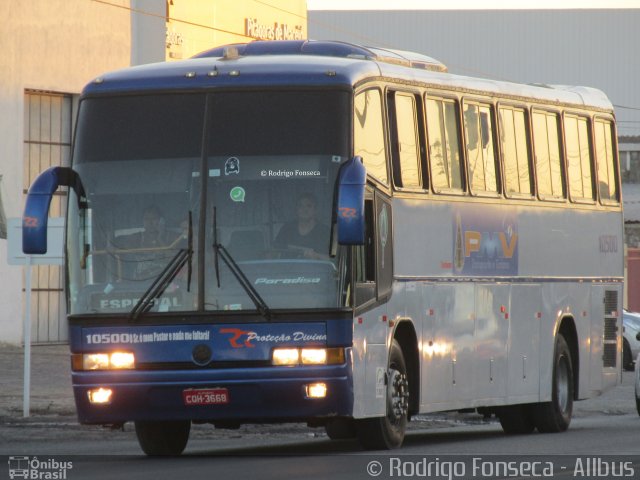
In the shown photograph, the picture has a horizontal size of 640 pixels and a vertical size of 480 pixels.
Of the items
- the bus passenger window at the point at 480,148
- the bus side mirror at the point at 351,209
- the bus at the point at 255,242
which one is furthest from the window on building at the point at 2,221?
the bus side mirror at the point at 351,209

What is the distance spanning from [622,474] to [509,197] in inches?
254

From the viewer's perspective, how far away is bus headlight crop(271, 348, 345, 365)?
1531 centimetres

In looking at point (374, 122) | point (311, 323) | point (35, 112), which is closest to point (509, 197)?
point (374, 122)

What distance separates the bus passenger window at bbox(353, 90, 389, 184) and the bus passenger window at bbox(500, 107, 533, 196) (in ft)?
11.3

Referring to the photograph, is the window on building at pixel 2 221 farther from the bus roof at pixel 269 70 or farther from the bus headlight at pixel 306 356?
the bus headlight at pixel 306 356

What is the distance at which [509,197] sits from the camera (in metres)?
19.9

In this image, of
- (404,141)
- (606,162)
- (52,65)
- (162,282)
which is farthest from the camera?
(52,65)

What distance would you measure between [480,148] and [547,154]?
7.03 ft

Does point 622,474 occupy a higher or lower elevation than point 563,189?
lower

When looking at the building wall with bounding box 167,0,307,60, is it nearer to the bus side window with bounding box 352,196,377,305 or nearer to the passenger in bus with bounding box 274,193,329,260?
the bus side window with bounding box 352,196,377,305

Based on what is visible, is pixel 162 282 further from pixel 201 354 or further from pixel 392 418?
pixel 392 418

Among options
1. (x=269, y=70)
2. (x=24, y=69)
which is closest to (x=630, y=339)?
(x=24, y=69)

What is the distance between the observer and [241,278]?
15.3m

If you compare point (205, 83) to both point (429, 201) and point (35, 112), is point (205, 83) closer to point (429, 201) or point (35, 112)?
point (429, 201)
